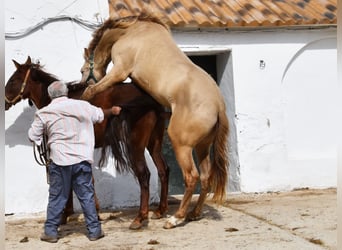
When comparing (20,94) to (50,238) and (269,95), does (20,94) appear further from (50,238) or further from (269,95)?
(269,95)

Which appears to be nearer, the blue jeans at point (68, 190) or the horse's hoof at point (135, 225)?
the blue jeans at point (68, 190)

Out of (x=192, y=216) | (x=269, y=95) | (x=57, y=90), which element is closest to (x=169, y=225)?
(x=192, y=216)

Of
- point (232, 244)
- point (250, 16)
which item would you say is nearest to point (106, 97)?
point (232, 244)

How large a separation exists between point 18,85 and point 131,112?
1574mm

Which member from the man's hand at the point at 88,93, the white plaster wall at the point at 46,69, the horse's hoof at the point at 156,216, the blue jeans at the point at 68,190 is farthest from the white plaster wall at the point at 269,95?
the blue jeans at the point at 68,190

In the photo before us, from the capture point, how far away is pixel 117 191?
8.01 metres

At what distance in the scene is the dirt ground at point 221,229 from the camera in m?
5.62

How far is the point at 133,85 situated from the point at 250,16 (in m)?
3.05

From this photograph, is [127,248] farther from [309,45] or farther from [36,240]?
[309,45]

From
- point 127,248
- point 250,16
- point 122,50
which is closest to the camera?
point 127,248

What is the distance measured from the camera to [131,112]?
6.77 metres

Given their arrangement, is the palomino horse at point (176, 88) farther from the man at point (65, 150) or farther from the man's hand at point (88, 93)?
the man at point (65, 150)

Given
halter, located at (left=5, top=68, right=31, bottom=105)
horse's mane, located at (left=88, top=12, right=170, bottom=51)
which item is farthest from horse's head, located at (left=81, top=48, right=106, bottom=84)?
halter, located at (left=5, top=68, right=31, bottom=105)

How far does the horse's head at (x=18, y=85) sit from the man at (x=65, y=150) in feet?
4.11
